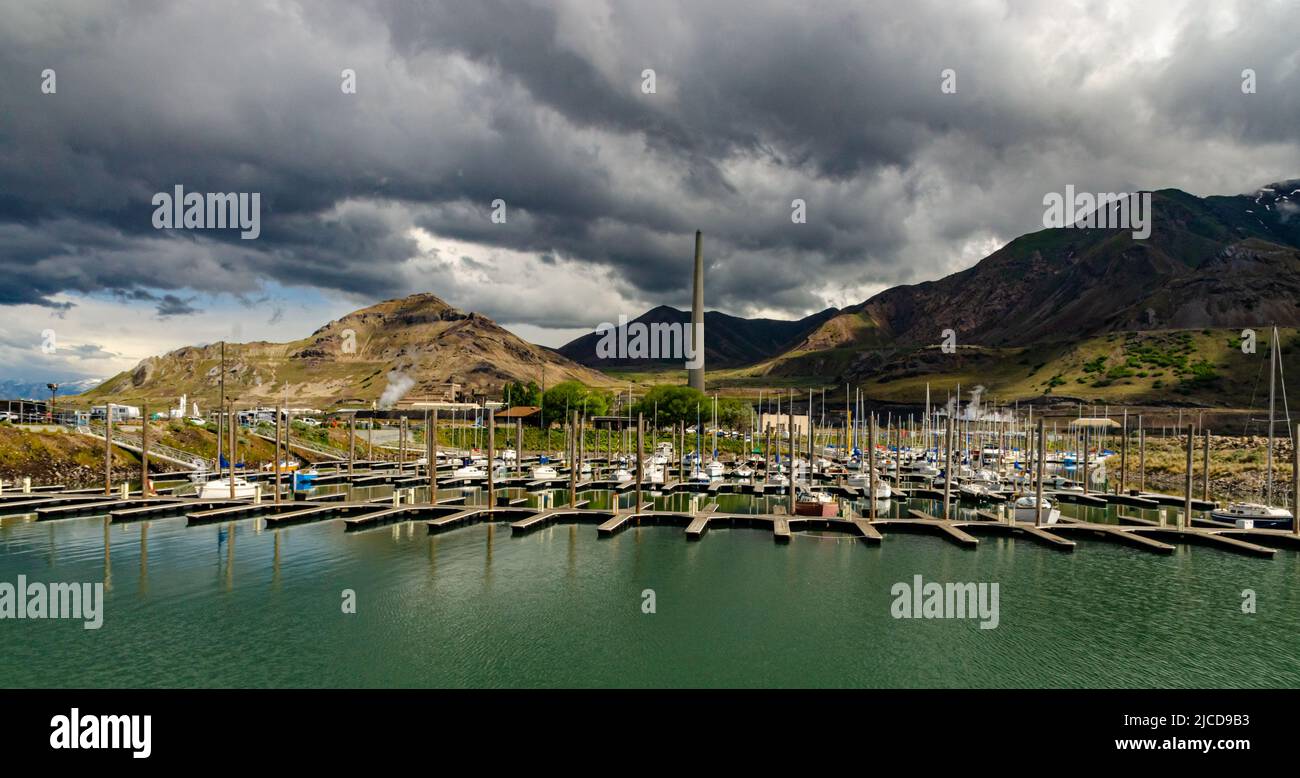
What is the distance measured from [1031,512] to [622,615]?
135 ft

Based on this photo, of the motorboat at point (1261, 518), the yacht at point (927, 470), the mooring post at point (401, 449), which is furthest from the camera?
the yacht at point (927, 470)

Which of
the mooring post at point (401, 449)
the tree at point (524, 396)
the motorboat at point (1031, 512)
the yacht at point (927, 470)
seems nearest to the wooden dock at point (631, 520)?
the motorboat at point (1031, 512)

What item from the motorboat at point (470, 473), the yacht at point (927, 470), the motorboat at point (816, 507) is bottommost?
the yacht at point (927, 470)

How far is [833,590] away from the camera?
131 ft

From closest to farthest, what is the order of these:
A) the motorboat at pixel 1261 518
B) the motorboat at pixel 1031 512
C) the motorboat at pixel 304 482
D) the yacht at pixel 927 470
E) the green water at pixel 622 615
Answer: the green water at pixel 622 615, the motorboat at pixel 1261 518, the motorboat at pixel 1031 512, the motorboat at pixel 304 482, the yacht at pixel 927 470

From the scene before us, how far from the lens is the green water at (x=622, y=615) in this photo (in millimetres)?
28031

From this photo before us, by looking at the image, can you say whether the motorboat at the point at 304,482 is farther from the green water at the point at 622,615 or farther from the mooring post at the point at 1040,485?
the mooring post at the point at 1040,485

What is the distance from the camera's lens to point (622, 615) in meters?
35.5

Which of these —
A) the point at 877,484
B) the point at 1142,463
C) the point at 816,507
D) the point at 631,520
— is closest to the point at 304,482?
the point at 631,520

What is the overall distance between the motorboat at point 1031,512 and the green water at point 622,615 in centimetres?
488

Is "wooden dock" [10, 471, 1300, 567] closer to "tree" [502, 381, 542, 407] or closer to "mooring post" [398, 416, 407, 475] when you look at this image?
"mooring post" [398, 416, 407, 475]

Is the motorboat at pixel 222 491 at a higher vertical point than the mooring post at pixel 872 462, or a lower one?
lower
